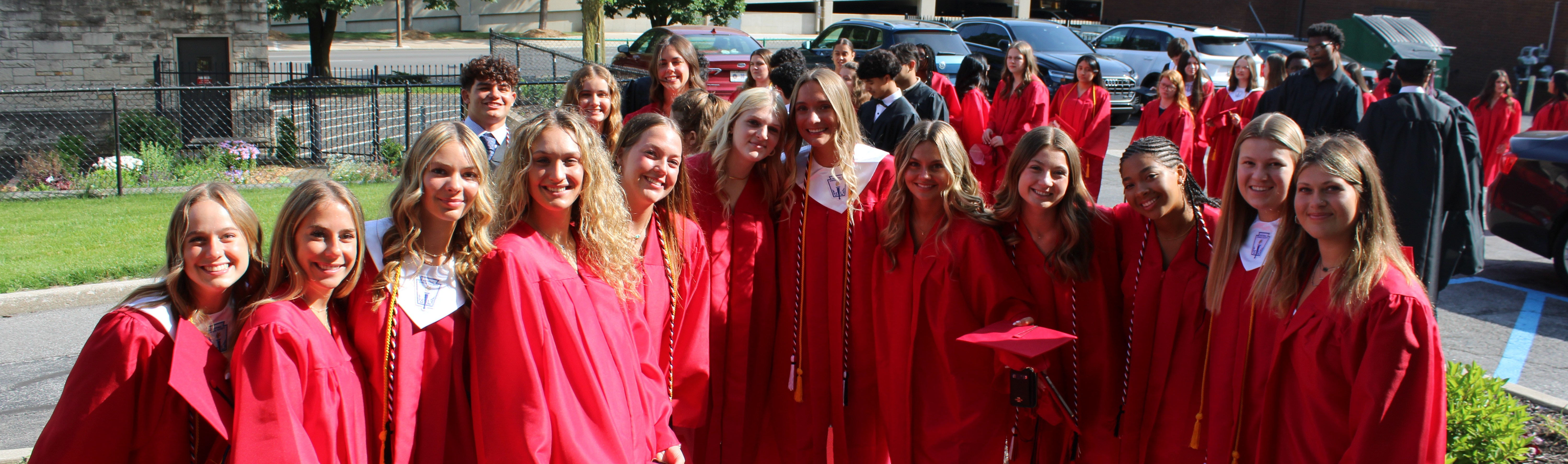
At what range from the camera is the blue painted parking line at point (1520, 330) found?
5668mm

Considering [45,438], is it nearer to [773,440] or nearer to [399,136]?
[773,440]

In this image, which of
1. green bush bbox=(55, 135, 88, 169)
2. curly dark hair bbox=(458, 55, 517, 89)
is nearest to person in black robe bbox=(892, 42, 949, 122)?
curly dark hair bbox=(458, 55, 517, 89)

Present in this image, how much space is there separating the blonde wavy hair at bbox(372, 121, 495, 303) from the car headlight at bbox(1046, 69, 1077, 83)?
1438cm

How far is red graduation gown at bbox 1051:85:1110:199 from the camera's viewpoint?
866 centimetres

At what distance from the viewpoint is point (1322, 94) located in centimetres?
729

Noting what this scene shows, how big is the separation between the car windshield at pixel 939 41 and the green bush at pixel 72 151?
11.5 m

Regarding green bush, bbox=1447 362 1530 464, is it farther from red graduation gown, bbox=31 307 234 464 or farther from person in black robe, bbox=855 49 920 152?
red graduation gown, bbox=31 307 234 464

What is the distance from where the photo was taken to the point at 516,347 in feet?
8.42

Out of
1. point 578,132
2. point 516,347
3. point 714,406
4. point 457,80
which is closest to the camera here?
point 516,347

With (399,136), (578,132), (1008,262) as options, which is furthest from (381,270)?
(399,136)

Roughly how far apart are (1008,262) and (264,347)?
2184mm

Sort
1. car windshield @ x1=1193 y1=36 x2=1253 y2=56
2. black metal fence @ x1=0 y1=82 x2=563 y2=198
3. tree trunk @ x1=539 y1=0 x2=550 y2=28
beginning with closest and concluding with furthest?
black metal fence @ x1=0 y1=82 x2=563 y2=198 < car windshield @ x1=1193 y1=36 x2=1253 y2=56 < tree trunk @ x1=539 y1=0 x2=550 y2=28

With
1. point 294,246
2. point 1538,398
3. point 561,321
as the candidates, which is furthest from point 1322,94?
point 294,246

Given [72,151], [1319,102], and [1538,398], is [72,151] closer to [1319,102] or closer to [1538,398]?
[1319,102]
